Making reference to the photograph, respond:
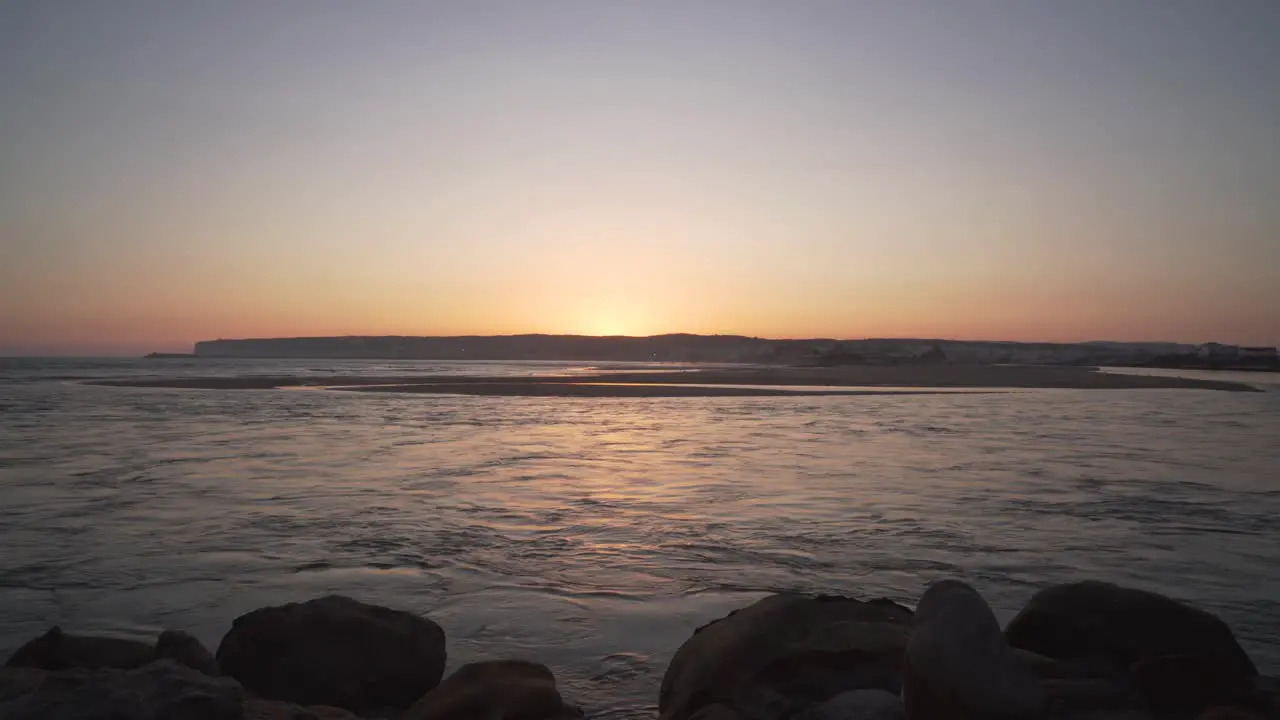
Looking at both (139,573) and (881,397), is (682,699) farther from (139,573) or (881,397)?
(881,397)

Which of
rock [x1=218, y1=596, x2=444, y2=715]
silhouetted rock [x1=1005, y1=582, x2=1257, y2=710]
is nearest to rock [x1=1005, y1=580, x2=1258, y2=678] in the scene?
silhouetted rock [x1=1005, y1=582, x2=1257, y2=710]

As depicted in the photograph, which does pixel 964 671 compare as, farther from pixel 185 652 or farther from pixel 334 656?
pixel 185 652

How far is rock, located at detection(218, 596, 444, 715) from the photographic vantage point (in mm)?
4520

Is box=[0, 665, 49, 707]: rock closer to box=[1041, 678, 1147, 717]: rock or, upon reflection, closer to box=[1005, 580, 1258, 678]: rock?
box=[1041, 678, 1147, 717]: rock

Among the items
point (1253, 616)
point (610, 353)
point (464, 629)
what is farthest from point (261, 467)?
point (610, 353)

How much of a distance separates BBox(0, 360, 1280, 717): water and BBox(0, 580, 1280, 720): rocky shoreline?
726mm

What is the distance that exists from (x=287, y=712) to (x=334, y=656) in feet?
2.34

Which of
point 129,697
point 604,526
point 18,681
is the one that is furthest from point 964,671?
point 604,526

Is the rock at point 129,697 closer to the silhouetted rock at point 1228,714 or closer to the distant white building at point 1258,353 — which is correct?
the silhouetted rock at point 1228,714

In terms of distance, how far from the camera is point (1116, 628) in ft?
13.5

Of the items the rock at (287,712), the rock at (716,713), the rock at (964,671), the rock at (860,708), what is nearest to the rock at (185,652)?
the rock at (287,712)

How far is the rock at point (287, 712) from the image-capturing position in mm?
3801

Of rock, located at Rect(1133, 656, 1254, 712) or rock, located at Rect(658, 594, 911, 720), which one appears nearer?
rock, located at Rect(1133, 656, 1254, 712)

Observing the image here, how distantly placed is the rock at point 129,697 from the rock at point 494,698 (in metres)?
Result: 0.95
